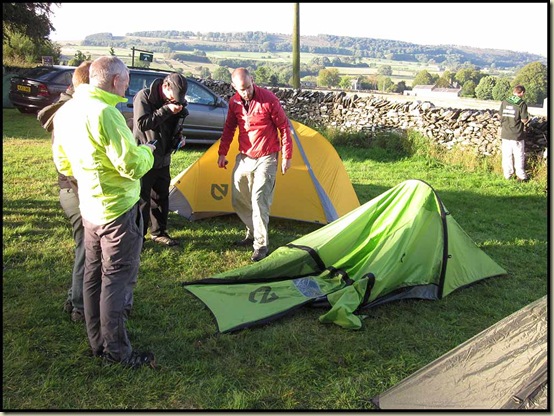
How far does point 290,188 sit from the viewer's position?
650 cm

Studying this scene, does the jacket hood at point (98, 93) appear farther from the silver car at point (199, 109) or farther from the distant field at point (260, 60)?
the distant field at point (260, 60)

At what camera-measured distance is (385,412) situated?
3041 millimetres

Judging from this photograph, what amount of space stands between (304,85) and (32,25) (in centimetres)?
1001

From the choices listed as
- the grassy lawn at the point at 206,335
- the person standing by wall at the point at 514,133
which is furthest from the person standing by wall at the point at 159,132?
the person standing by wall at the point at 514,133

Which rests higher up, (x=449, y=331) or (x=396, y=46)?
(x=396, y=46)

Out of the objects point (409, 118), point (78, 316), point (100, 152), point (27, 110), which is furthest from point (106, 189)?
point (27, 110)

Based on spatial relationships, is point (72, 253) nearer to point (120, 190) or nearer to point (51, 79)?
point (120, 190)

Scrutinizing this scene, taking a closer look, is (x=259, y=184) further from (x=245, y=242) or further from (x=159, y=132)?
(x=159, y=132)

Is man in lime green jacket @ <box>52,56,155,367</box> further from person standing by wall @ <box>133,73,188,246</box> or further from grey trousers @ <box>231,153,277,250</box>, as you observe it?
grey trousers @ <box>231,153,277,250</box>

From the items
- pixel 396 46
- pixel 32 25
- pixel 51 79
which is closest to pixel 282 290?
pixel 51 79

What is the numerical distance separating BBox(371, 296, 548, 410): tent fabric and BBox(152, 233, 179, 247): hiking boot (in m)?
3.07

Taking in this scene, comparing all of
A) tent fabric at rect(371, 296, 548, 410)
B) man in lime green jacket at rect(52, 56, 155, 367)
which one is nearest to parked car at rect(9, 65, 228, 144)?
man in lime green jacket at rect(52, 56, 155, 367)

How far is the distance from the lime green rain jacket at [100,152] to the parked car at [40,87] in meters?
10.9

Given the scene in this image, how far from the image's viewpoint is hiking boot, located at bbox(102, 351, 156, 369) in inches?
130
